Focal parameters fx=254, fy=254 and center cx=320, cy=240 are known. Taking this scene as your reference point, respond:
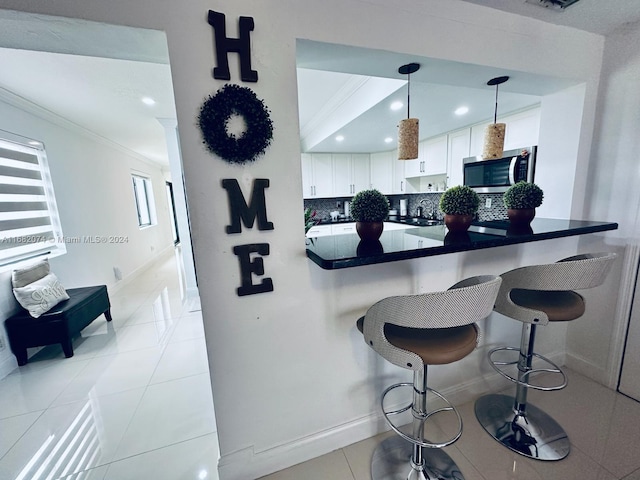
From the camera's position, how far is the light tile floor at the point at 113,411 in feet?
4.57

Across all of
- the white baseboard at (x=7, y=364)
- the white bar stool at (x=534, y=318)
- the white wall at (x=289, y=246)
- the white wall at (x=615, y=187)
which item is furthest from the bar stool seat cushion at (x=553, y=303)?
the white baseboard at (x=7, y=364)

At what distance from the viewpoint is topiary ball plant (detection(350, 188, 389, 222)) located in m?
1.25

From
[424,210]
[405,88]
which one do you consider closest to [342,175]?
[424,210]

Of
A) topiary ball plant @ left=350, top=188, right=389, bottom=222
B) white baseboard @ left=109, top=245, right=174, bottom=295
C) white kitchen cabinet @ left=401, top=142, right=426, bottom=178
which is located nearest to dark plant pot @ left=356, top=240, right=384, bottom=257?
topiary ball plant @ left=350, top=188, right=389, bottom=222

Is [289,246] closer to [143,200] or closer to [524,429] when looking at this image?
[524,429]

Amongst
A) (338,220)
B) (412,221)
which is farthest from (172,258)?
(412,221)

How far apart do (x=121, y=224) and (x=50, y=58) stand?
3441 millimetres

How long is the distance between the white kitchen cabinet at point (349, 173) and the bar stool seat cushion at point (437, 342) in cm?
400

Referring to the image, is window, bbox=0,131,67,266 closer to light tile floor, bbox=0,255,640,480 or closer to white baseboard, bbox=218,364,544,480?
light tile floor, bbox=0,255,640,480

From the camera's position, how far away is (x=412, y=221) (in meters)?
4.30

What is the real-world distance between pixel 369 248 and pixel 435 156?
332 cm

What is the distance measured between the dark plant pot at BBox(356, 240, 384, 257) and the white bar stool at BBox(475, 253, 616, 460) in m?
0.74

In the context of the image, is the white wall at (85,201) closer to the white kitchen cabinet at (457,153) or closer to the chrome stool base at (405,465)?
the chrome stool base at (405,465)

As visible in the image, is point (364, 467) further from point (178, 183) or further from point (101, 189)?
point (101, 189)
